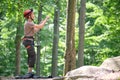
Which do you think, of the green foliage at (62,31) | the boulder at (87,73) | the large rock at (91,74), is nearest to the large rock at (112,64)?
the large rock at (91,74)

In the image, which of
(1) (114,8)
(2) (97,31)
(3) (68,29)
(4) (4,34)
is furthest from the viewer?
(2) (97,31)

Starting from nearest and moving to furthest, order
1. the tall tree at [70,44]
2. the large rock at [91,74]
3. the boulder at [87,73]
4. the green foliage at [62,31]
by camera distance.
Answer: the large rock at [91,74] < the boulder at [87,73] < the tall tree at [70,44] < the green foliage at [62,31]

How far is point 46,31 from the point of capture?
23938 mm

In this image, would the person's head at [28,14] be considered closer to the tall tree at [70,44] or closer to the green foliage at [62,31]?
the tall tree at [70,44]

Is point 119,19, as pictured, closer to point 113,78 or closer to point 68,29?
point 68,29

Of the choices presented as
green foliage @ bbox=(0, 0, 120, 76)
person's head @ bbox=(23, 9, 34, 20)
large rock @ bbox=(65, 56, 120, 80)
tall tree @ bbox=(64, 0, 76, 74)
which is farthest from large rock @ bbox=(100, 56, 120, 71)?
green foliage @ bbox=(0, 0, 120, 76)

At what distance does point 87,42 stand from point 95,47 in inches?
33.1

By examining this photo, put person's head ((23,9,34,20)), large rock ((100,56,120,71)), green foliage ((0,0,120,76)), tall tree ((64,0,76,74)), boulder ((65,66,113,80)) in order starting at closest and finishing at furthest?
boulder ((65,66,113,80)), large rock ((100,56,120,71)), person's head ((23,9,34,20)), tall tree ((64,0,76,74)), green foliage ((0,0,120,76))

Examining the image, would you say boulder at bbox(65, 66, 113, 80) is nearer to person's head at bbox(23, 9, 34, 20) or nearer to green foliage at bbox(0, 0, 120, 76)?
person's head at bbox(23, 9, 34, 20)

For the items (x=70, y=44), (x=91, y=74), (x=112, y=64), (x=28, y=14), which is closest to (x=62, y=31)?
(x=70, y=44)

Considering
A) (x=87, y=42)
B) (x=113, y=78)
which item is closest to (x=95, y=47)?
(x=87, y=42)

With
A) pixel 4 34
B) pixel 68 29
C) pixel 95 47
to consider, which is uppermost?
pixel 68 29

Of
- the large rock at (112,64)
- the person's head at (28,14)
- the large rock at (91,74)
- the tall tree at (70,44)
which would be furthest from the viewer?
the tall tree at (70,44)

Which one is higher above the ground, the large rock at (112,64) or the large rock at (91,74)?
the large rock at (91,74)
